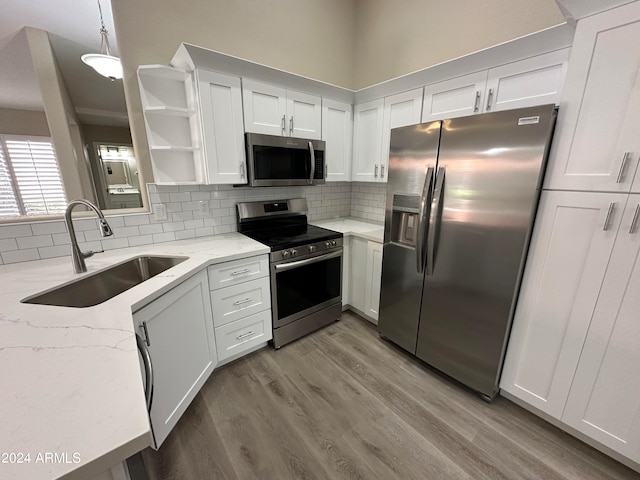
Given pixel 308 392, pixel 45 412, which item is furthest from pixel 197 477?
pixel 45 412

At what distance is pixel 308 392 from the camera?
1811 mm

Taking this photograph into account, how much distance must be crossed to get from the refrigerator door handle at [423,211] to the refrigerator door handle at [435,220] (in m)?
0.03

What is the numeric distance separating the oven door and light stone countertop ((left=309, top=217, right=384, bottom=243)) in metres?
0.25

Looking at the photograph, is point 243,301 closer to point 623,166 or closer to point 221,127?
point 221,127

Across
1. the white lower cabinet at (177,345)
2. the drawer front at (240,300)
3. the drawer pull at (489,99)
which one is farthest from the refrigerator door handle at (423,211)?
the white lower cabinet at (177,345)

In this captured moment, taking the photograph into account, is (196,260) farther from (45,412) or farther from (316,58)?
(316,58)

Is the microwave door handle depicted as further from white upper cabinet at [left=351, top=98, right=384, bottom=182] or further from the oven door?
the oven door

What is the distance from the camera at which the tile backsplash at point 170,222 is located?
1.58m

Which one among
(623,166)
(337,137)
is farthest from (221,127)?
(623,166)

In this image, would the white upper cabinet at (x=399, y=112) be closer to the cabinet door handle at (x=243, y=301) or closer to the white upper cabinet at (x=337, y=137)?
the white upper cabinet at (x=337, y=137)

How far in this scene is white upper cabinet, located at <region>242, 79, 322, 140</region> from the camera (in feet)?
6.61

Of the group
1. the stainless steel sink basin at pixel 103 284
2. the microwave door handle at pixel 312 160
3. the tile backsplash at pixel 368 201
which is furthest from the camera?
the tile backsplash at pixel 368 201

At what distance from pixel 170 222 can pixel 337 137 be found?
5.77 feet

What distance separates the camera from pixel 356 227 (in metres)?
2.73
